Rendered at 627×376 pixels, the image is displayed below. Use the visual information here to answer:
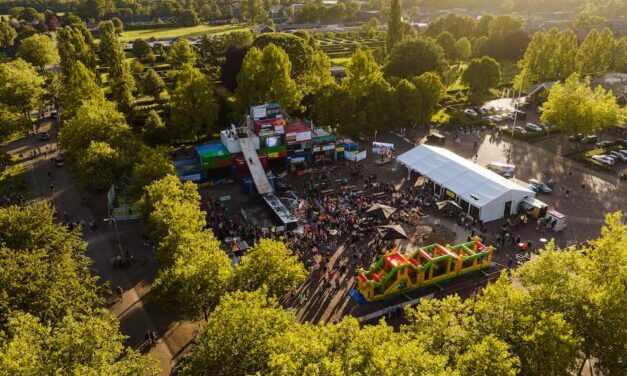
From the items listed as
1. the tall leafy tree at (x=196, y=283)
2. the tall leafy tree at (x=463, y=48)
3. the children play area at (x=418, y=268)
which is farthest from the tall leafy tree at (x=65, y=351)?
the tall leafy tree at (x=463, y=48)

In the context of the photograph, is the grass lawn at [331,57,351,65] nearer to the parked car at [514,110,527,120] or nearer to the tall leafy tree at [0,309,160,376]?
the parked car at [514,110,527,120]

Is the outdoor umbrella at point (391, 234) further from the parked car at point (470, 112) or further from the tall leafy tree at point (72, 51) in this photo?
the tall leafy tree at point (72, 51)

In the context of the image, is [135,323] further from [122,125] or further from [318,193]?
[122,125]

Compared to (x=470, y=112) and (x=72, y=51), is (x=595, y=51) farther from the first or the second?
(x=72, y=51)

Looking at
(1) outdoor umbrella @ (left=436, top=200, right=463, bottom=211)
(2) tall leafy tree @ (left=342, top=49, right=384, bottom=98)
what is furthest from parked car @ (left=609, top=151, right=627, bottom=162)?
(2) tall leafy tree @ (left=342, top=49, right=384, bottom=98)

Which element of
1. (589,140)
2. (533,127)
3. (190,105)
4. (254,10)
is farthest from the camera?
(254,10)

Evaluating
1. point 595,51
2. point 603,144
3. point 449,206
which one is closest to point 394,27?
point 595,51
